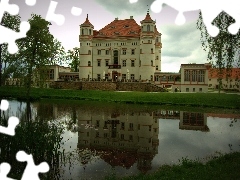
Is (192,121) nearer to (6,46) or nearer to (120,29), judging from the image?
(6,46)

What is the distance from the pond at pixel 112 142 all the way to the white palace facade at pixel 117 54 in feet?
107

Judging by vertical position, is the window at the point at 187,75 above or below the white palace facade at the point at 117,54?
below

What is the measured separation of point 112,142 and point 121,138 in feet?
4.30

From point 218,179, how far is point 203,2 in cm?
637

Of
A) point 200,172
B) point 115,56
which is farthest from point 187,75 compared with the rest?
point 200,172

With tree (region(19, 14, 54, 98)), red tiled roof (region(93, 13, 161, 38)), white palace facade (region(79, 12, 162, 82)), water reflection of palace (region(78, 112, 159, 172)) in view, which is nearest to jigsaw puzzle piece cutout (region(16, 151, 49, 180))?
water reflection of palace (region(78, 112, 159, 172))

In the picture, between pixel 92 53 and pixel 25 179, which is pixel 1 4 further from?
pixel 92 53

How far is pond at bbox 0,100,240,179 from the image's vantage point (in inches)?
404

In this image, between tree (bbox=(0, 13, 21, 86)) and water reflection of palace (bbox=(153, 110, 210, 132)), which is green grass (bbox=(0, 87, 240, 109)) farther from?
tree (bbox=(0, 13, 21, 86))

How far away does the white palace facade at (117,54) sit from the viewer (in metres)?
55.9

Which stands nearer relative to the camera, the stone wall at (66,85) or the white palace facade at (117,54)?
the stone wall at (66,85)

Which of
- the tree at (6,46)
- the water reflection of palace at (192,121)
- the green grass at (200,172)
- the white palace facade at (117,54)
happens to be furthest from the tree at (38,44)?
A: the white palace facade at (117,54)

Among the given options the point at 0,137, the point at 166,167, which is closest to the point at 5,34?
the point at 0,137

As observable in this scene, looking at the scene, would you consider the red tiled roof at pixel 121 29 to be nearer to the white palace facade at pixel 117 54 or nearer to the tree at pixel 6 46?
the white palace facade at pixel 117 54
